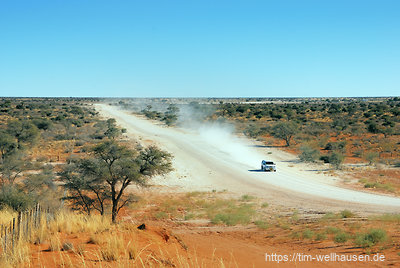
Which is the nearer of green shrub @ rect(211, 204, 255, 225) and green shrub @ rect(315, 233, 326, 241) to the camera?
green shrub @ rect(315, 233, 326, 241)

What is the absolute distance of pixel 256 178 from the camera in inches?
1236

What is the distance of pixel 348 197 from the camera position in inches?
955

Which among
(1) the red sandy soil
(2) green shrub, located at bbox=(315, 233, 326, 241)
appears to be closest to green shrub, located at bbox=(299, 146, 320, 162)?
(1) the red sandy soil

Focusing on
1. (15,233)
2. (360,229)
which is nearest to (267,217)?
(360,229)

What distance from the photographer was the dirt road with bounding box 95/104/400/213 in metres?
23.0

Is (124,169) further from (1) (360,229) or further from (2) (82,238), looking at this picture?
(1) (360,229)

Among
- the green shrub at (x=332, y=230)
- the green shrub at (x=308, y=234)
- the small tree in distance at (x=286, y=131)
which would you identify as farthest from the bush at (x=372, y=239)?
the small tree in distance at (x=286, y=131)

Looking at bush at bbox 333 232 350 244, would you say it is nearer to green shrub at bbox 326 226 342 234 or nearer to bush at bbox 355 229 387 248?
bush at bbox 355 229 387 248

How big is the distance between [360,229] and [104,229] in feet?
38.8

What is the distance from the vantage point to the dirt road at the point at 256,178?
75.6 feet

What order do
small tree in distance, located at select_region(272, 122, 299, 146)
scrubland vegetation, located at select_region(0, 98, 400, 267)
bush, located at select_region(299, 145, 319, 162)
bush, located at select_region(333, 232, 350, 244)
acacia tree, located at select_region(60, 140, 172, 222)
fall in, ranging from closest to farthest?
scrubland vegetation, located at select_region(0, 98, 400, 267), bush, located at select_region(333, 232, 350, 244), acacia tree, located at select_region(60, 140, 172, 222), bush, located at select_region(299, 145, 319, 162), small tree in distance, located at select_region(272, 122, 299, 146)

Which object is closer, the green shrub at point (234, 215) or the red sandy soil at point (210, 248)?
the red sandy soil at point (210, 248)

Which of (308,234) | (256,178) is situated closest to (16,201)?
(308,234)

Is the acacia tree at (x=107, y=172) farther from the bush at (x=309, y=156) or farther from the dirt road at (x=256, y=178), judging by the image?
the bush at (x=309, y=156)
